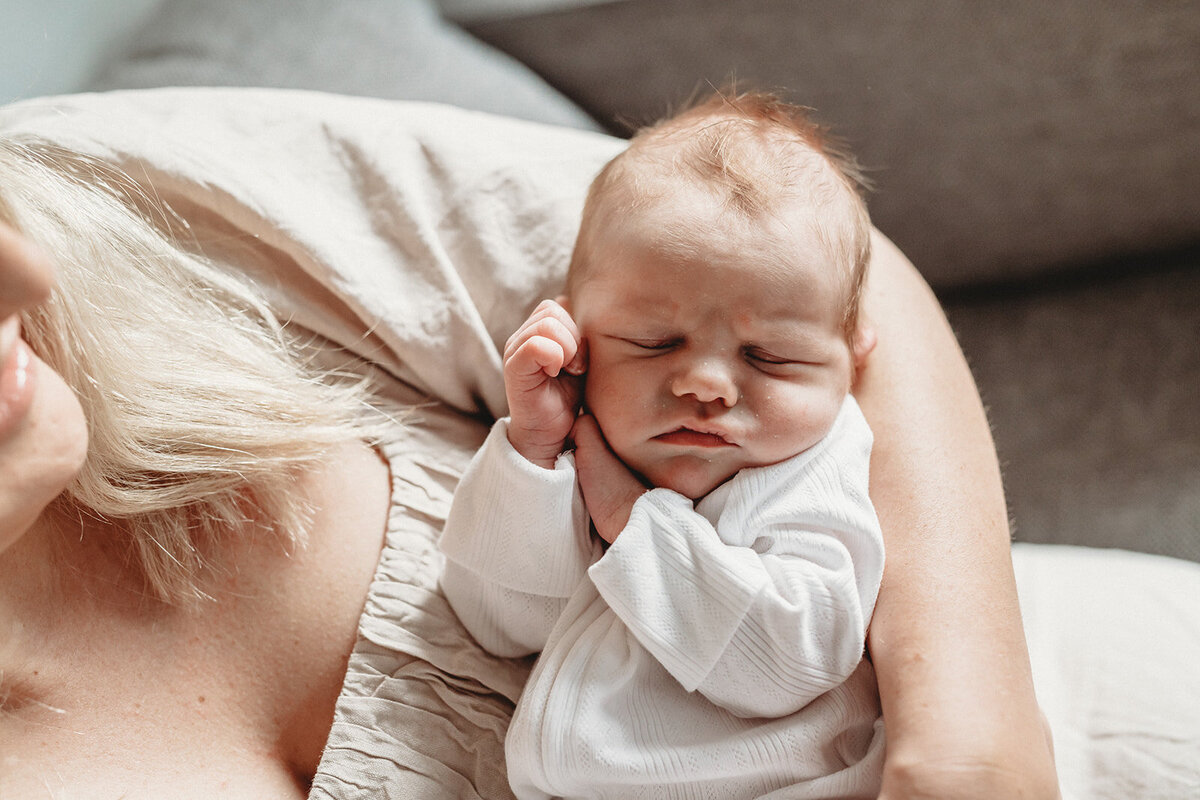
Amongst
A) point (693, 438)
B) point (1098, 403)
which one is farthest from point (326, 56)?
point (1098, 403)

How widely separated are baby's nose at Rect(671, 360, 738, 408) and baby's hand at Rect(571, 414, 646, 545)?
9 cm

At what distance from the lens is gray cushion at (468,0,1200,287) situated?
1360mm

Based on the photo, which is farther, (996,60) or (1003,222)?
(1003,222)

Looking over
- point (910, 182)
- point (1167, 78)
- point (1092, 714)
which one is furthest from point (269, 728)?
point (1167, 78)

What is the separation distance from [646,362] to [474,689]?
334 millimetres

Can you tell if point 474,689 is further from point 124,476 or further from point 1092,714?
point 1092,714

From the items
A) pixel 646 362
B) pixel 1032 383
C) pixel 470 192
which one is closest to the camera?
pixel 646 362

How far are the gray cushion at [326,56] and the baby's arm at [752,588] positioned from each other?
869 millimetres

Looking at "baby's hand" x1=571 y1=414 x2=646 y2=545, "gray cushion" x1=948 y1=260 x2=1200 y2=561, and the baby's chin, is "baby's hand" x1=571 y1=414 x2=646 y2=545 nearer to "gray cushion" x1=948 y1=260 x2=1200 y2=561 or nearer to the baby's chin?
the baby's chin

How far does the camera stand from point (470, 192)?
3.25 feet

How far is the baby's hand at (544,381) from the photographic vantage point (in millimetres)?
792

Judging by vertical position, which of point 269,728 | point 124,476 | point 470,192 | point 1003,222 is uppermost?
point 470,192

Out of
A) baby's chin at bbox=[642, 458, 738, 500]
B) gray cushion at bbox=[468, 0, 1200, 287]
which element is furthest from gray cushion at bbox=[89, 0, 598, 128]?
baby's chin at bbox=[642, 458, 738, 500]

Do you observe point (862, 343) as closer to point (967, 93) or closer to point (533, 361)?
point (533, 361)
